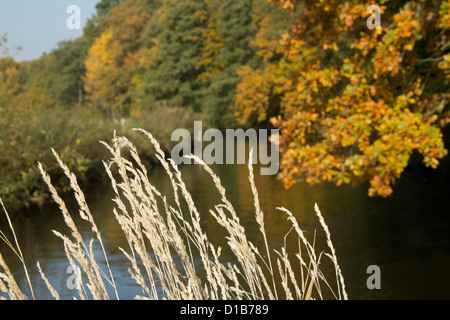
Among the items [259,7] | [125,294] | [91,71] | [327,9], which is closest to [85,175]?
[125,294]

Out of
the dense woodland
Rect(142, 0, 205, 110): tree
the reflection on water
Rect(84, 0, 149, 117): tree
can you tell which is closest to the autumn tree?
the dense woodland

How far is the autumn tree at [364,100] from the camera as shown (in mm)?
6984

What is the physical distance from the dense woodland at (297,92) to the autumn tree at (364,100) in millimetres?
16

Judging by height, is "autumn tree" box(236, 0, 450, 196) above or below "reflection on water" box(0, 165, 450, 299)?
above

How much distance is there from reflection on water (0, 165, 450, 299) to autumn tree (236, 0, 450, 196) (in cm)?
157

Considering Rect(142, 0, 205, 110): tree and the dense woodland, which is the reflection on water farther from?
Rect(142, 0, 205, 110): tree

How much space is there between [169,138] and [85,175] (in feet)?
A: 23.4

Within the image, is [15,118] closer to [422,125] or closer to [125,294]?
[125,294]

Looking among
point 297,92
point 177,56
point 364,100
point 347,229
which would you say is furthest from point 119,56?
point 364,100

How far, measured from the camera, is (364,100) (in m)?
7.60

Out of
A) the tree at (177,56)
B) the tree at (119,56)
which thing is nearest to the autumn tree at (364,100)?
the tree at (177,56)

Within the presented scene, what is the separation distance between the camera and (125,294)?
773cm

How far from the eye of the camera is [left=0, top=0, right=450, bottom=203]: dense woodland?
716 cm
